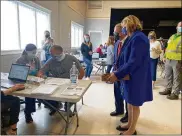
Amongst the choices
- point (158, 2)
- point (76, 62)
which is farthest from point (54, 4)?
point (158, 2)

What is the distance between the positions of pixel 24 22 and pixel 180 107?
12.7 ft

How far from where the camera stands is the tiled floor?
7.84 feet

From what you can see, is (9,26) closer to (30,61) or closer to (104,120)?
(30,61)

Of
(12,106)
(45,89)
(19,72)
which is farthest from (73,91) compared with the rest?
(19,72)

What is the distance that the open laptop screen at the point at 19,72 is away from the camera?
2121 millimetres

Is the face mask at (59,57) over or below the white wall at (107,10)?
below

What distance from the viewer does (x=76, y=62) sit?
9.03ft

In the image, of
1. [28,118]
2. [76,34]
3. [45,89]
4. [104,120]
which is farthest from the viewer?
[76,34]

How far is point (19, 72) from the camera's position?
2174 millimetres

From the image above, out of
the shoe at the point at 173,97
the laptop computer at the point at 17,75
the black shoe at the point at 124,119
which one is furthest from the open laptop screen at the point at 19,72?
the shoe at the point at 173,97

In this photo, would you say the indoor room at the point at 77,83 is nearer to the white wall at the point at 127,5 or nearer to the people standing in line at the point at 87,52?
the people standing in line at the point at 87,52

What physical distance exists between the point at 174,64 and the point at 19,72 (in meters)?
2.85

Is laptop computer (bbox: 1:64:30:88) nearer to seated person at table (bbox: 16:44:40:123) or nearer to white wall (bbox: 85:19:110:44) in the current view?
seated person at table (bbox: 16:44:40:123)

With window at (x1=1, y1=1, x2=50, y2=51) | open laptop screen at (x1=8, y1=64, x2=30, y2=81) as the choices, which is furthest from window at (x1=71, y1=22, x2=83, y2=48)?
open laptop screen at (x1=8, y1=64, x2=30, y2=81)
